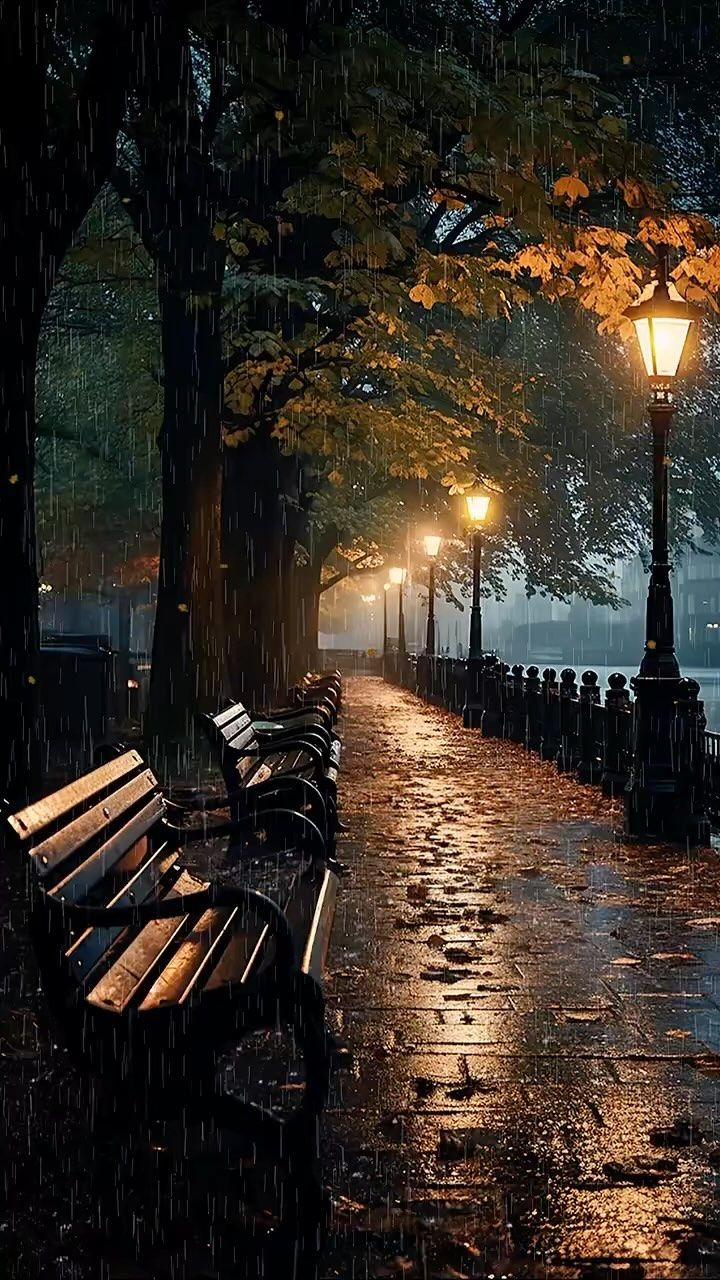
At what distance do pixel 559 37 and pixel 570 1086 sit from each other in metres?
20.5

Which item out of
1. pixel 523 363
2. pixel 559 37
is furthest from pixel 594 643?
pixel 559 37

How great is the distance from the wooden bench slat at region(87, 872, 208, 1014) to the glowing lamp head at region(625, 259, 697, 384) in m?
7.74

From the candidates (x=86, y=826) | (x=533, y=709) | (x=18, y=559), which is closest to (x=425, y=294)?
(x=18, y=559)

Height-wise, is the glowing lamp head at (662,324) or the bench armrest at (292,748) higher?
the glowing lamp head at (662,324)

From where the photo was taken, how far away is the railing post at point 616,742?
547 inches

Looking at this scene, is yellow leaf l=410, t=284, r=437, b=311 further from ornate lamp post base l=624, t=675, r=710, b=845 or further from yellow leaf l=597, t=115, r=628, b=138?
ornate lamp post base l=624, t=675, r=710, b=845

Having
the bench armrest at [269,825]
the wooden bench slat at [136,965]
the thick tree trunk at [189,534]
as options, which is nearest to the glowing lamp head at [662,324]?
the thick tree trunk at [189,534]

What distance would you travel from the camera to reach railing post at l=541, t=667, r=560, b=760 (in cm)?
1883

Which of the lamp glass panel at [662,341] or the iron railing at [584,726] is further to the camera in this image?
the lamp glass panel at [662,341]

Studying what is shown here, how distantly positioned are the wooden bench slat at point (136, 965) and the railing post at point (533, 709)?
15331mm

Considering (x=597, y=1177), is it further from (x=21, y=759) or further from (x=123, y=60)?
(x=123, y=60)

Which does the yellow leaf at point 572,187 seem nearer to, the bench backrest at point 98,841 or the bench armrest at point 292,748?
the bench armrest at point 292,748

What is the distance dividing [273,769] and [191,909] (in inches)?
225

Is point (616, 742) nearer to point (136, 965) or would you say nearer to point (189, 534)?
point (189, 534)
